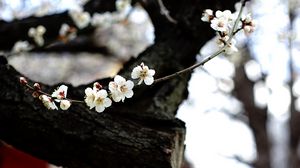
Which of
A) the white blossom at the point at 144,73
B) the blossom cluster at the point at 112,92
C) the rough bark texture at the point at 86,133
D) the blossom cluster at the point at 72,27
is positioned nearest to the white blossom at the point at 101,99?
the blossom cluster at the point at 112,92

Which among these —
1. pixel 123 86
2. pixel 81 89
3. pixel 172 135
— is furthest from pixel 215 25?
pixel 81 89

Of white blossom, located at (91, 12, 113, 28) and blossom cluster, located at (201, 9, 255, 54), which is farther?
white blossom, located at (91, 12, 113, 28)

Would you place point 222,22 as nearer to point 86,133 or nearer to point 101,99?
point 101,99

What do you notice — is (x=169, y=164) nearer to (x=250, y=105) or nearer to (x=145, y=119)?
(x=145, y=119)

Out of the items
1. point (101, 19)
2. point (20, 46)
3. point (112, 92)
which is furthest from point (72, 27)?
point (112, 92)

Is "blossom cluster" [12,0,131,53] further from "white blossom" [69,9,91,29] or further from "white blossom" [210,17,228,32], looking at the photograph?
"white blossom" [210,17,228,32]

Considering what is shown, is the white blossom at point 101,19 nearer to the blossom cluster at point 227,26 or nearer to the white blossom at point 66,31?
the white blossom at point 66,31

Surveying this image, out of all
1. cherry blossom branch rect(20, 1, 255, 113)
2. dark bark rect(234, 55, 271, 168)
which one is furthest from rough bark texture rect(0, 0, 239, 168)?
dark bark rect(234, 55, 271, 168)
